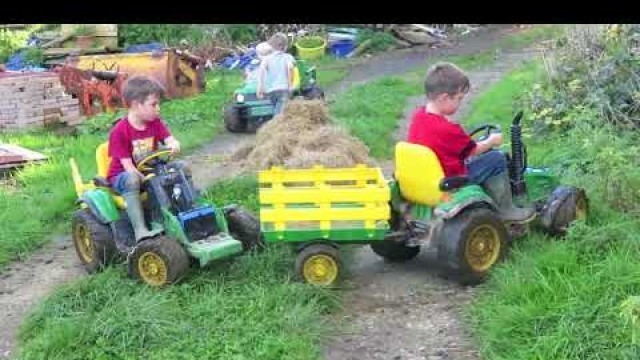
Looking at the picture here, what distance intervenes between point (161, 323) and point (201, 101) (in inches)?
342

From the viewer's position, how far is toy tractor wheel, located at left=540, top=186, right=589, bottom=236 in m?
5.25

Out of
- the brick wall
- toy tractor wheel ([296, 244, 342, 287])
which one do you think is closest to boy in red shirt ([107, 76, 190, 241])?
toy tractor wheel ([296, 244, 342, 287])

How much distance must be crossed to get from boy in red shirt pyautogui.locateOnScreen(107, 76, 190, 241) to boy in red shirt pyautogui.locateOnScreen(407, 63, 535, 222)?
1524 millimetres

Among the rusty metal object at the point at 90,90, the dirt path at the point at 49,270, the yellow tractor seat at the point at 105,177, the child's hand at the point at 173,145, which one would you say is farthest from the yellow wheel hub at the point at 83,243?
the rusty metal object at the point at 90,90

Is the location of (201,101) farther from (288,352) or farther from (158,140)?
(288,352)

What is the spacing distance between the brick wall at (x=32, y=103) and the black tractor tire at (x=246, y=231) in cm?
663

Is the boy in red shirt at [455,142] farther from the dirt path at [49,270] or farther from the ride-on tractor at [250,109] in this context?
the ride-on tractor at [250,109]

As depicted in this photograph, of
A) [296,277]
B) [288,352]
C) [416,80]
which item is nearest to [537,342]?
[288,352]

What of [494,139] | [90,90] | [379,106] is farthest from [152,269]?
[90,90]

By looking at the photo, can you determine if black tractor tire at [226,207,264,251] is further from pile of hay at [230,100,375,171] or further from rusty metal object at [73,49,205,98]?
rusty metal object at [73,49,205,98]

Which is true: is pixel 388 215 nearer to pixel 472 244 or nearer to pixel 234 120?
pixel 472 244

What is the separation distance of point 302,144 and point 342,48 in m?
10.9

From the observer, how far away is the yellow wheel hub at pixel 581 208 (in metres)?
5.27

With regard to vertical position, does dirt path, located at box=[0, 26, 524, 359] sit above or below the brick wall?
below
